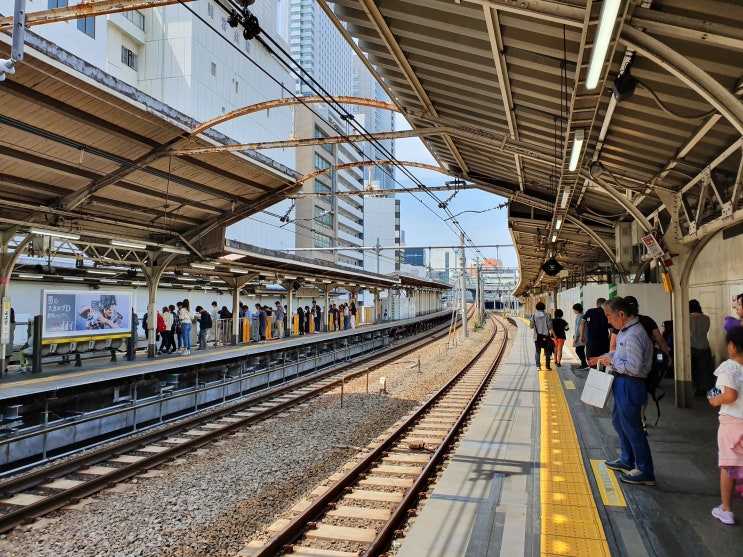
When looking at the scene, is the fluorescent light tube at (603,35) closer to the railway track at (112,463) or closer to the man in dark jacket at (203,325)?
the railway track at (112,463)

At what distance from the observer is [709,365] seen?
24.7 feet

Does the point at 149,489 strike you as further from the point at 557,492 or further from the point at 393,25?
the point at 393,25

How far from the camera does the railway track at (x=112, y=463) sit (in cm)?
538

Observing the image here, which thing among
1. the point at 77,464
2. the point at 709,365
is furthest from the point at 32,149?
the point at 709,365

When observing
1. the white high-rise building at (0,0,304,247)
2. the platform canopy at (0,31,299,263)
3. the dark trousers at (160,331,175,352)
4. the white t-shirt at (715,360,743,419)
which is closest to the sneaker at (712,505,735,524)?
the white t-shirt at (715,360,743,419)

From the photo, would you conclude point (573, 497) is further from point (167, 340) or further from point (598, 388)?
point (167, 340)

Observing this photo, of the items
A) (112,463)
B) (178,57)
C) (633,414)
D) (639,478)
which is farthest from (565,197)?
(178,57)

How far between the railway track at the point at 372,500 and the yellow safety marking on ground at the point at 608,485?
67.7 inches

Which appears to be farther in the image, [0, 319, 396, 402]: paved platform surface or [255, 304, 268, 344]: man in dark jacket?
[255, 304, 268, 344]: man in dark jacket

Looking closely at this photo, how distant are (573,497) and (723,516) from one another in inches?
40.3

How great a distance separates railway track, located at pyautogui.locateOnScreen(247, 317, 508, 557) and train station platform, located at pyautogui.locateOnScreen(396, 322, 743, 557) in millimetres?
436

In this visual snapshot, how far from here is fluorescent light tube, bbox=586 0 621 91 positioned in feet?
8.85

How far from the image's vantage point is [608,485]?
4320 millimetres

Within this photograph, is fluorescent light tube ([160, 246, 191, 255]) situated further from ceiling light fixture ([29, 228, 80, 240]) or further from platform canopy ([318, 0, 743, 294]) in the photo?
platform canopy ([318, 0, 743, 294])
